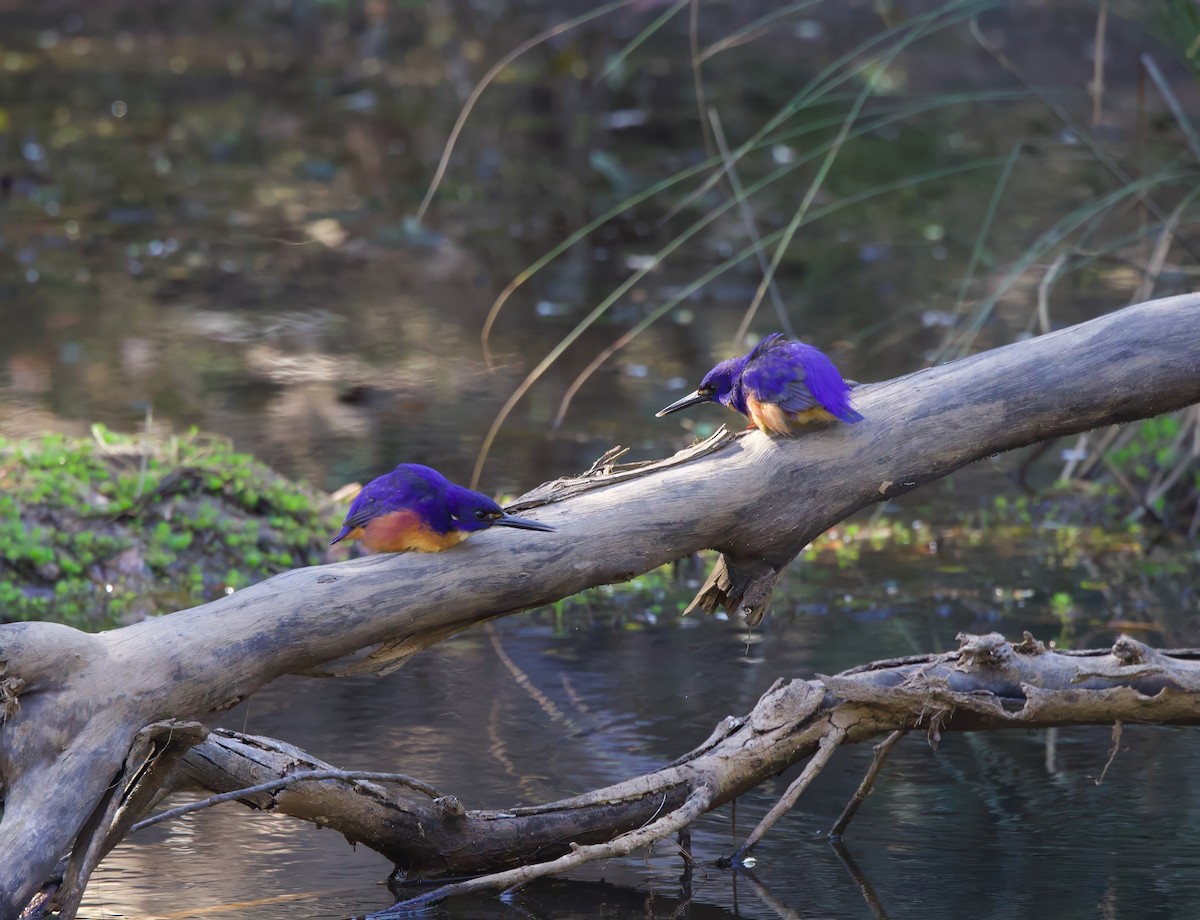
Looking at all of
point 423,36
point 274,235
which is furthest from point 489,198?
point 423,36

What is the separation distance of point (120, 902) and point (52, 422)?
315cm

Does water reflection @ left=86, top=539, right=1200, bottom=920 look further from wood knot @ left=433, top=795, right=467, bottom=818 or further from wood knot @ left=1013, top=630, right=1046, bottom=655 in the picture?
wood knot @ left=1013, top=630, right=1046, bottom=655

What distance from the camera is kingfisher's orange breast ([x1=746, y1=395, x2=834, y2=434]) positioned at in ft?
9.32

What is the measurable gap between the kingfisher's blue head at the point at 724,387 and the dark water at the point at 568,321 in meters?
0.84

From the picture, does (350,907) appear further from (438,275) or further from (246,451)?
(438,275)

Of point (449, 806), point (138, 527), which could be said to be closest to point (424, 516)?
point (449, 806)

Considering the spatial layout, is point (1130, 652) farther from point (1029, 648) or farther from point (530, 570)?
point (530, 570)

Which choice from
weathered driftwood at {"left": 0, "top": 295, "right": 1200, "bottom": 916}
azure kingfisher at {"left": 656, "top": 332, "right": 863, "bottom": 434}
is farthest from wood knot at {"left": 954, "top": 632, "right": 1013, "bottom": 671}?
azure kingfisher at {"left": 656, "top": 332, "right": 863, "bottom": 434}

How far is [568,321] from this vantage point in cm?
731

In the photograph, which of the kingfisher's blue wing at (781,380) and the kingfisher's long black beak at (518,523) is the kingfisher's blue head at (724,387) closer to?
the kingfisher's blue wing at (781,380)

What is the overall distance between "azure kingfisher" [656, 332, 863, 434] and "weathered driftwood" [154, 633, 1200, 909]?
49 centimetres

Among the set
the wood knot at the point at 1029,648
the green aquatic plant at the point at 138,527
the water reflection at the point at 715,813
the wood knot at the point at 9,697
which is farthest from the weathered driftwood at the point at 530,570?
the green aquatic plant at the point at 138,527

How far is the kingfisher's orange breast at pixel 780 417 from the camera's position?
2.84 m

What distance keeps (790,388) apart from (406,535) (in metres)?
0.67
